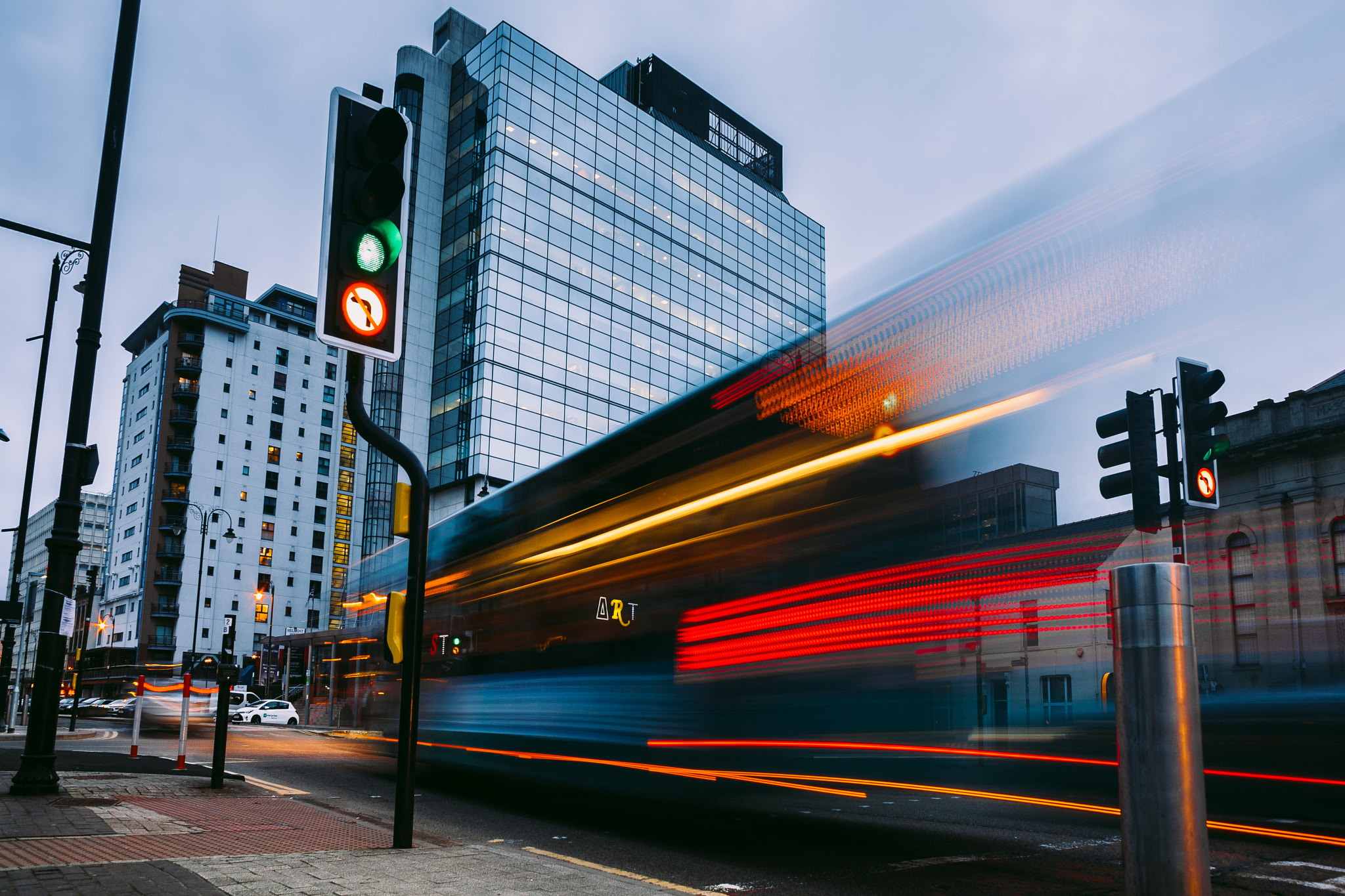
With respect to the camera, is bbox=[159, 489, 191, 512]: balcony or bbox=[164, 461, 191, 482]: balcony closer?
bbox=[159, 489, 191, 512]: balcony

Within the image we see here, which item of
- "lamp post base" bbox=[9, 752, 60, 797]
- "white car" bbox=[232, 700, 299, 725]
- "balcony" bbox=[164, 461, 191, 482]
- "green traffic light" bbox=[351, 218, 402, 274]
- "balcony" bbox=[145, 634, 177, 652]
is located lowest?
"white car" bbox=[232, 700, 299, 725]

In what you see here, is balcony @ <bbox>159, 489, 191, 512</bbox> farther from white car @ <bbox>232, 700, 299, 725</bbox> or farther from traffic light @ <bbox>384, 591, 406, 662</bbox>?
traffic light @ <bbox>384, 591, 406, 662</bbox>

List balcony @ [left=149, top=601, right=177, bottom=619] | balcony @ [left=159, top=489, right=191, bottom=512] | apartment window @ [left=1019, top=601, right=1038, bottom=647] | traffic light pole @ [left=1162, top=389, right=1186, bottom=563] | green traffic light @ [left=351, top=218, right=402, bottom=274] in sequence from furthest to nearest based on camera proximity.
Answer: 1. balcony @ [left=159, top=489, right=191, bottom=512]
2. balcony @ [left=149, top=601, right=177, bottom=619]
3. apartment window @ [left=1019, top=601, right=1038, bottom=647]
4. traffic light pole @ [left=1162, top=389, right=1186, bottom=563]
5. green traffic light @ [left=351, top=218, right=402, bottom=274]

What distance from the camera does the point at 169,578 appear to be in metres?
84.9

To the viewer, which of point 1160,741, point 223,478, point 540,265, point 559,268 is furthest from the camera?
point 223,478

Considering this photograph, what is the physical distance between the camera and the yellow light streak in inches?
339

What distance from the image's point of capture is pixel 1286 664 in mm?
27531

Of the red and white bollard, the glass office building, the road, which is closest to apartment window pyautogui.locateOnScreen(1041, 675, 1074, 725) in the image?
the road

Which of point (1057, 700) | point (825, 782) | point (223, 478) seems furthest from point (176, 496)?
point (825, 782)

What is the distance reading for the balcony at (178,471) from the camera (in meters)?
86.7

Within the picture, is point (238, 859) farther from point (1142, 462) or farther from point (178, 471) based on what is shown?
point (178, 471)

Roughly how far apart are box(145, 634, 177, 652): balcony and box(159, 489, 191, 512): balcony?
11.7 meters

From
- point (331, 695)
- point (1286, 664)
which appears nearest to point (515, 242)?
point (331, 695)

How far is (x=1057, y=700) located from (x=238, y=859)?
26.4m
